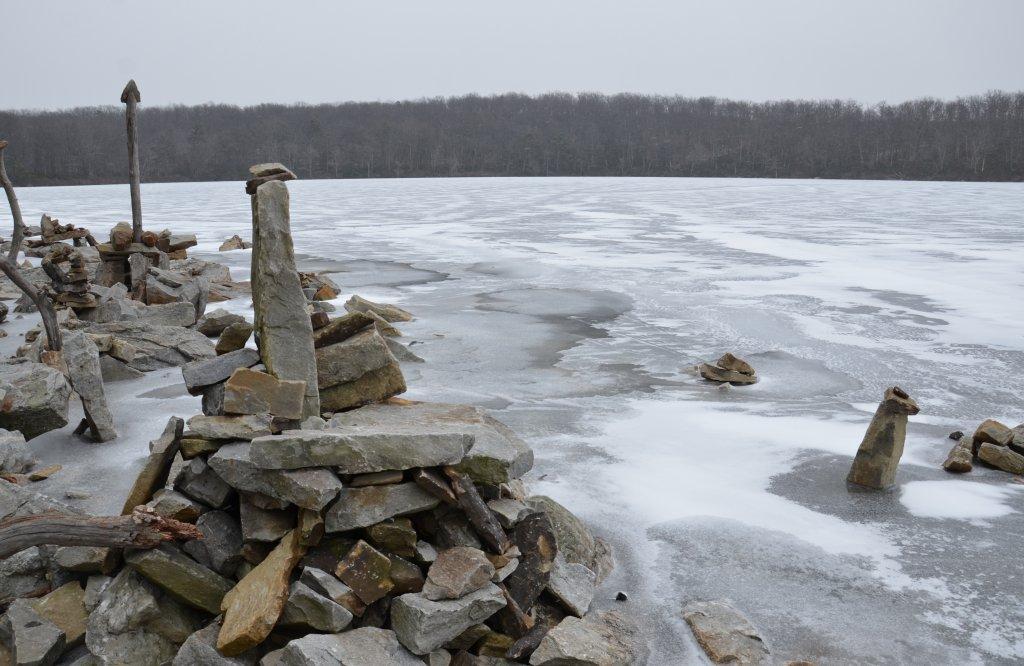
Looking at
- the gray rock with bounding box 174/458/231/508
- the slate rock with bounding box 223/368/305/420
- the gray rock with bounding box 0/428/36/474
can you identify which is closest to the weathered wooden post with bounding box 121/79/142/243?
the gray rock with bounding box 0/428/36/474

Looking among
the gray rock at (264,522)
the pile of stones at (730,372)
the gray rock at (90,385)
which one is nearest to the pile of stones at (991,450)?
the pile of stones at (730,372)

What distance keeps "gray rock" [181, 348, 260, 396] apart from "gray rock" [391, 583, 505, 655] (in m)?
2.15

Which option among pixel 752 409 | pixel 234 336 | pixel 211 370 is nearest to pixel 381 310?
pixel 752 409

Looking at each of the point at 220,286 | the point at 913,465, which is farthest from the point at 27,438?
the point at 220,286

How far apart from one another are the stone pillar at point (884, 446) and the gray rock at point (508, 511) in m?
2.98

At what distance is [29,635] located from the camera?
380 cm

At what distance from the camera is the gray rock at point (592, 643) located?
3791 millimetres

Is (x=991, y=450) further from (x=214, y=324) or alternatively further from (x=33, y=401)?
(x=214, y=324)

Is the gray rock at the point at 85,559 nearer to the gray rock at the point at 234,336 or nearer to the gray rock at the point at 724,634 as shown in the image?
the gray rock at the point at 234,336

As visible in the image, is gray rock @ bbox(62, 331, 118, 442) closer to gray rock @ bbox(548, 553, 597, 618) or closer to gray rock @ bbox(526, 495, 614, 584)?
gray rock @ bbox(526, 495, 614, 584)

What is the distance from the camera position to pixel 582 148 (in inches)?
3807

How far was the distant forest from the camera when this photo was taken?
8419 cm

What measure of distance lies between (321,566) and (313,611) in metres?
0.24

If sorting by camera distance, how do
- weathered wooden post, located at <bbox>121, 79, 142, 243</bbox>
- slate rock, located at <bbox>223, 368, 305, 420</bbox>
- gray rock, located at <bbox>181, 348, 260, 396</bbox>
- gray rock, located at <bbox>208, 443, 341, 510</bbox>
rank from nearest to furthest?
gray rock, located at <bbox>208, 443, 341, 510</bbox>, slate rock, located at <bbox>223, 368, 305, 420</bbox>, gray rock, located at <bbox>181, 348, 260, 396</bbox>, weathered wooden post, located at <bbox>121, 79, 142, 243</bbox>
